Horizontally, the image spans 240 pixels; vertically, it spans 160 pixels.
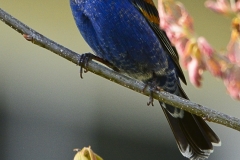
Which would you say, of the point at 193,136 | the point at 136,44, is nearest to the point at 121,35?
the point at 136,44

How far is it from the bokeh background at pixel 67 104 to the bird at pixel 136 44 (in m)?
1.28

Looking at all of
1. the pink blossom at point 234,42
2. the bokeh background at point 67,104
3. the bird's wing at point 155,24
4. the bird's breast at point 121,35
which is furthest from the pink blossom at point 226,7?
the bokeh background at point 67,104

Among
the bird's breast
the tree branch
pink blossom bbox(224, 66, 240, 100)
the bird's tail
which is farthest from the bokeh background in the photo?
pink blossom bbox(224, 66, 240, 100)

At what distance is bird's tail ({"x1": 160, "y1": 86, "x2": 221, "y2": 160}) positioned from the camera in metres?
2.09

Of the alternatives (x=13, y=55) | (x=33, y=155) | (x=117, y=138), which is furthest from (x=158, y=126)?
→ (x=13, y=55)

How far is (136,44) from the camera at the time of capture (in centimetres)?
209

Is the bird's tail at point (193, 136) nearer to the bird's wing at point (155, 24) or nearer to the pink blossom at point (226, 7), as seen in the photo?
the bird's wing at point (155, 24)

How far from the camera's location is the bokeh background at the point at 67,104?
344cm

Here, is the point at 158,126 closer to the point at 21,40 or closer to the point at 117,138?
the point at 117,138

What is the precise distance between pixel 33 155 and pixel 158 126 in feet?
3.36

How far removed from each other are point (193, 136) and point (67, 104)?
1.56m

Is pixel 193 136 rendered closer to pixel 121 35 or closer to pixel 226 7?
pixel 121 35

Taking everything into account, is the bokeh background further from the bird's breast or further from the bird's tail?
the bird's breast

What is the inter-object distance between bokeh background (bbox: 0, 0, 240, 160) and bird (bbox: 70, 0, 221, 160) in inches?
50.4
